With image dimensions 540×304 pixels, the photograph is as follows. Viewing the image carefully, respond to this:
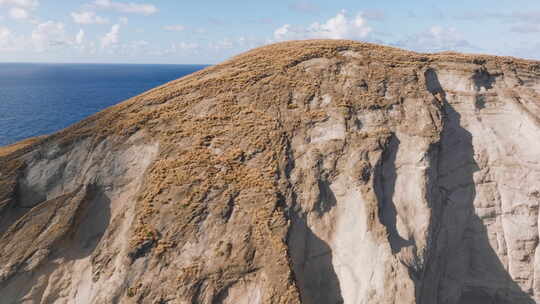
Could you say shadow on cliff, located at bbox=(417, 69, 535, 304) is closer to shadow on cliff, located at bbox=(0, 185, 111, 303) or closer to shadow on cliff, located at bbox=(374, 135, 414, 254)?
shadow on cliff, located at bbox=(374, 135, 414, 254)

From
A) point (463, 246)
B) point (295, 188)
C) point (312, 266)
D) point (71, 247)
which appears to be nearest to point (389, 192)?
point (295, 188)

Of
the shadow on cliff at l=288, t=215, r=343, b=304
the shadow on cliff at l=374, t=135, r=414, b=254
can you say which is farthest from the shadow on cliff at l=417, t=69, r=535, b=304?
the shadow on cliff at l=288, t=215, r=343, b=304

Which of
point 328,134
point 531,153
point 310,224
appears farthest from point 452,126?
point 310,224

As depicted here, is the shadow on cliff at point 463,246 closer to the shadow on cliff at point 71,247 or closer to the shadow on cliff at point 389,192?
the shadow on cliff at point 389,192

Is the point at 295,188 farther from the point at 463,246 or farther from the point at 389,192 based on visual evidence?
the point at 463,246

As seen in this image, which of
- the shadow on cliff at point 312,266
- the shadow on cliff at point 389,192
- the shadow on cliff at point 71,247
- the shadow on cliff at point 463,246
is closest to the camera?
the shadow on cliff at point 71,247

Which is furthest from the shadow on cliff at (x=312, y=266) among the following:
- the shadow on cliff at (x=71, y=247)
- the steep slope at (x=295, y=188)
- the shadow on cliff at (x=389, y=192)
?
the shadow on cliff at (x=71, y=247)

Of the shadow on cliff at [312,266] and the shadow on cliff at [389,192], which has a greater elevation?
the shadow on cliff at [389,192]
